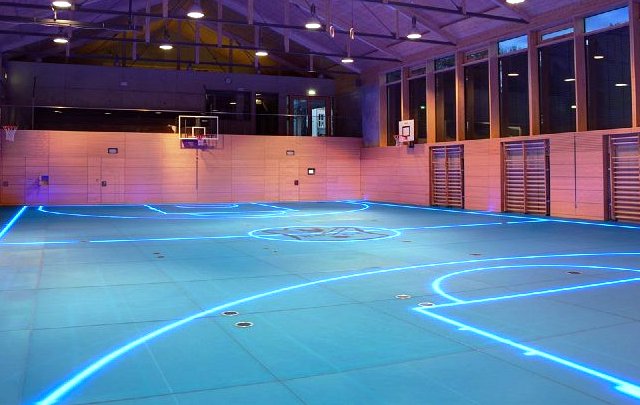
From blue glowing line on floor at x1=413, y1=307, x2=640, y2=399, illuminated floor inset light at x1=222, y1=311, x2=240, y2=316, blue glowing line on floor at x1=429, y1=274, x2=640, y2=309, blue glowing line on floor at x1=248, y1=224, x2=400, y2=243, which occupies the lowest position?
blue glowing line on floor at x1=413, y1=307, x2=640, y2=399

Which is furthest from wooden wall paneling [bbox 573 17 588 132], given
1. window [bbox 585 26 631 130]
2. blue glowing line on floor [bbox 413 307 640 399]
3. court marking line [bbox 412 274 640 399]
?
blue glowing line on floor [bbox 413 307 640 399]

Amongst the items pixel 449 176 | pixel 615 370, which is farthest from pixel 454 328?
pixel 449 176

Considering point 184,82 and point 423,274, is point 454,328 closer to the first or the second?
point 423,274

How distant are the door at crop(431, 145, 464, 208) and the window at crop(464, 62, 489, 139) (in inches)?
38.4

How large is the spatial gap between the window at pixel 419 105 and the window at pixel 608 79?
27.5 feet

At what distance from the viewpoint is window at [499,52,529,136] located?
20500 mm

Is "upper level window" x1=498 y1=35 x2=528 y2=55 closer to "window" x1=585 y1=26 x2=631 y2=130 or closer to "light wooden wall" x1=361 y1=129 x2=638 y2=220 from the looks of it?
"window" x1=585 y1=26 x2=631 y2=130

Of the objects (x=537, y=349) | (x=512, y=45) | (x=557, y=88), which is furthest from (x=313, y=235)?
(x=512, y=45)

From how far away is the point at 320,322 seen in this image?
5.61 metres

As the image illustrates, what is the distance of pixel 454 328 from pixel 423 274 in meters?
2.95

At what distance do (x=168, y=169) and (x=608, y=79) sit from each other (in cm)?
1865

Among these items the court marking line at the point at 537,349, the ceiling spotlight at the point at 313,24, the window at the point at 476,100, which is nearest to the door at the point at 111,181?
the ceiling spotlight at the point at 313,24

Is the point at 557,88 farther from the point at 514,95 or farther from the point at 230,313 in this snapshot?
the point at 230,313

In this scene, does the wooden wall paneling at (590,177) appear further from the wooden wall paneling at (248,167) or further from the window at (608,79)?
the wooden wall paneling at (248,167)
